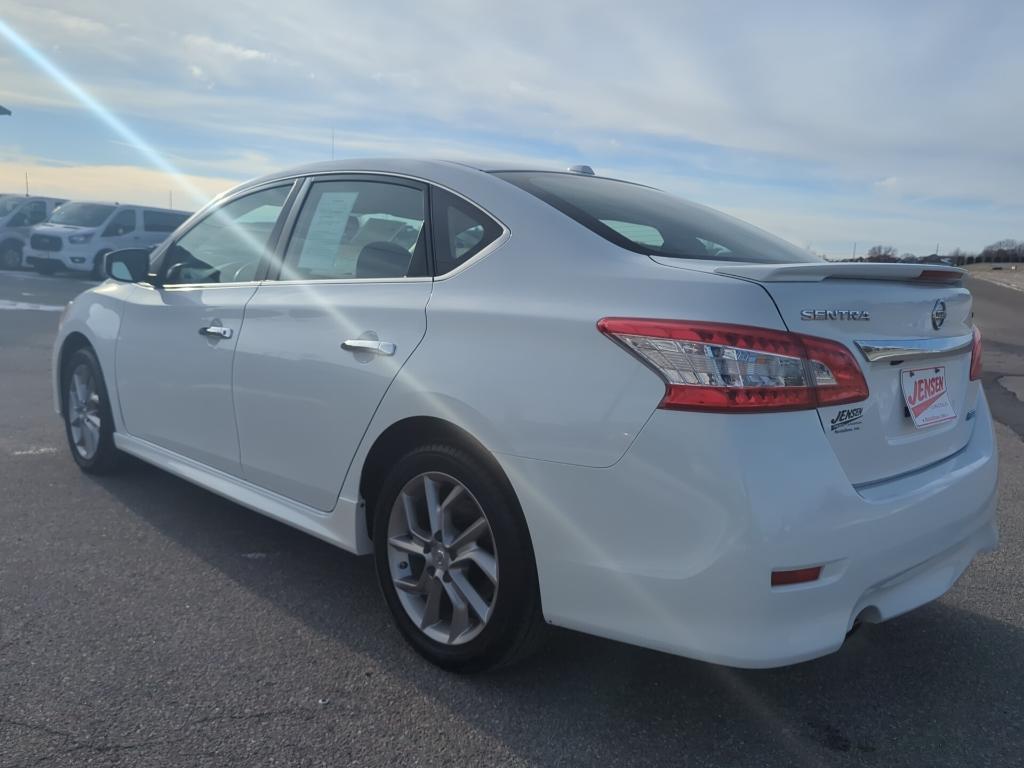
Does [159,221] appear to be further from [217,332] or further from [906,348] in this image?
[906,348]

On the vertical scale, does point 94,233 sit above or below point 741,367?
below

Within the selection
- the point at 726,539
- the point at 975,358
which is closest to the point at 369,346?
the point at 726,539

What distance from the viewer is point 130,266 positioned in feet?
15.0

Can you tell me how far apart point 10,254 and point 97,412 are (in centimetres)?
2159

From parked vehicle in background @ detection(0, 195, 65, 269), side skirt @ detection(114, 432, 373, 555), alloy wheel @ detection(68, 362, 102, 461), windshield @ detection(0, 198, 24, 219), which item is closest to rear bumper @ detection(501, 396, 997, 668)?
side skirt @ detection(114, 432, 373, 555)

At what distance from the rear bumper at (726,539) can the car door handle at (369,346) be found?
27.4 inches

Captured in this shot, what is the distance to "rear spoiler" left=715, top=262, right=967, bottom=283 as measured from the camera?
237 cm

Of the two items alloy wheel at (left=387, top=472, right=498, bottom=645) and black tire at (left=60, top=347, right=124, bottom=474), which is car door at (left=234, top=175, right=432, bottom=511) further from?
black tire at (left=60, top=347, right=124, bottom=474)

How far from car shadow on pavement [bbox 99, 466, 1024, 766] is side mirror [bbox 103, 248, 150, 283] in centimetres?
181

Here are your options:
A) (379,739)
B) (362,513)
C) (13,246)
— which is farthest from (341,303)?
(13,246)

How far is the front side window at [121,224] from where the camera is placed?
20625 mm

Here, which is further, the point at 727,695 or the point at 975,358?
the point at 975,358

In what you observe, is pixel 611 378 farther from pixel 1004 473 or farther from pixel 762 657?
pixel 1004 473

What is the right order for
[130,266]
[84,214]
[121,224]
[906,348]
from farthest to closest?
[84,214] < [121,224] < [130,266] < [906,348]
